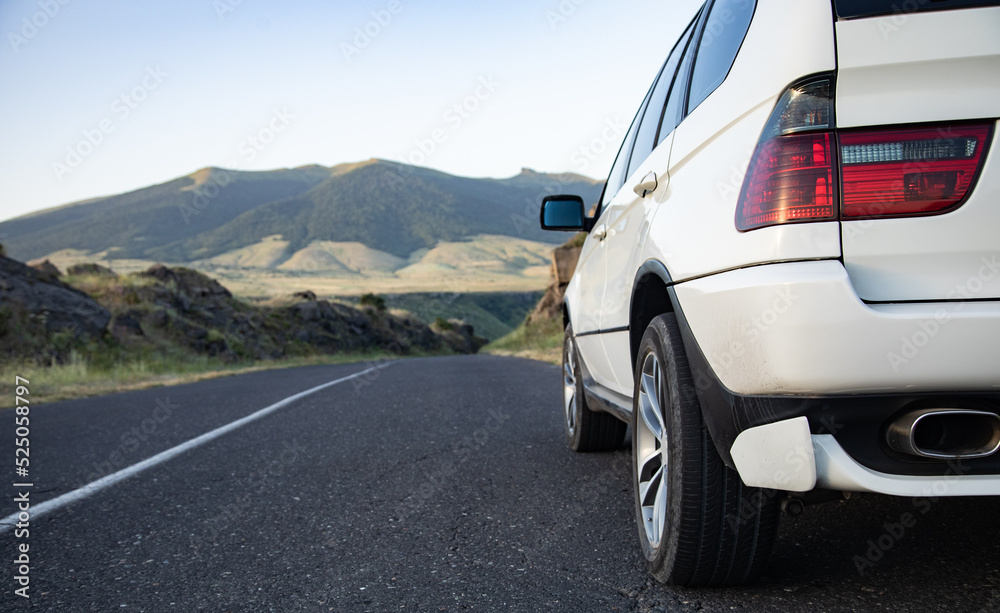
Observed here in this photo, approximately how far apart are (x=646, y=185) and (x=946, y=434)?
1.44m

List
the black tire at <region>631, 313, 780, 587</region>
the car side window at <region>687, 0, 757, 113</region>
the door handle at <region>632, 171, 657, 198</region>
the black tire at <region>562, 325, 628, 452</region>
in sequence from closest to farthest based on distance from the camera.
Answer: the black tire at <region>631, 313, 780, 587</region>, the car side window at <region>687, 0, 757, 113</region>, the door handle at <region>632, 171, 657, 198</region>, the black tire at <region>562, 325, 628, 452</region>

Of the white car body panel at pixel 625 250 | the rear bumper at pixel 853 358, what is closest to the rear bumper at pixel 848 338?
the rear bumper at pixel 853 358

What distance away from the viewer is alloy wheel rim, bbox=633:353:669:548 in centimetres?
247

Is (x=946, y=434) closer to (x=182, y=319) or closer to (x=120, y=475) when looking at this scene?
A: (x=120, y=475)

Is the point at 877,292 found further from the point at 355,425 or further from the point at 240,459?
the point at 355,425

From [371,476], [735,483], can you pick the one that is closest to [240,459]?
[371,476]

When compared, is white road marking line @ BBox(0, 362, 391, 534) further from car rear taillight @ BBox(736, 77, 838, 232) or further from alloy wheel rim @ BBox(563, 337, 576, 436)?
car rear taillight @ BBox(736, 77, 838, 232)

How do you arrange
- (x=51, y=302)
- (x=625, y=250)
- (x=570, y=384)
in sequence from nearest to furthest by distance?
(x=625, y=250) → (x=570, y=384) → (x=51, y=302)

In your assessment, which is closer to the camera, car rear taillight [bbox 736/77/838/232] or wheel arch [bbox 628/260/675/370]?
car rear taillight [bbox 736/77/838/232]

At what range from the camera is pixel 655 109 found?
11.6 ft

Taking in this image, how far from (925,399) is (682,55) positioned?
205 cm

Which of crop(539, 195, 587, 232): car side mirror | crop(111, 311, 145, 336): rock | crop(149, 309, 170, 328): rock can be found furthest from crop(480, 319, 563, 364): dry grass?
crop(539, 195, 587, 232): car side mirror

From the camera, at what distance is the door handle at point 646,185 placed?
280cm

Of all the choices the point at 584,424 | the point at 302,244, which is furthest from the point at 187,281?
the point at 302,244
